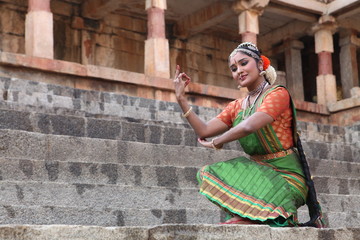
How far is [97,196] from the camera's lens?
5402 millimetres

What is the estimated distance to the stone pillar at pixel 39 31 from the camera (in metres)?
12.0

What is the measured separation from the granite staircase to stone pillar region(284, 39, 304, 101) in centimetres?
1058

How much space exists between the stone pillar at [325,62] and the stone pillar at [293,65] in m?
1.89

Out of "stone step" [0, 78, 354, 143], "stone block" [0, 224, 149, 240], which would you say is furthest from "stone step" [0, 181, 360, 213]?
"stone step" [0, 78, 354, 143]

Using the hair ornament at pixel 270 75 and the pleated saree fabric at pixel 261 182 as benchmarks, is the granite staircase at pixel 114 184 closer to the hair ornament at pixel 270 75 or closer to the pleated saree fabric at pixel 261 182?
the pleated saree fabric at pixel 261 182

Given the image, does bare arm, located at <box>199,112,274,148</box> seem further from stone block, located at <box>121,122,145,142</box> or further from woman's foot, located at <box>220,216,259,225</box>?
stone block, located at <box>121,122,145,142</box>

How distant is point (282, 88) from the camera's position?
4.45 m

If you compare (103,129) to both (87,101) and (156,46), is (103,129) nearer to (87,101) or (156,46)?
(87,101)

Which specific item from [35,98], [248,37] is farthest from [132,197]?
[248,37]

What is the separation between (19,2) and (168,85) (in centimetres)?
501

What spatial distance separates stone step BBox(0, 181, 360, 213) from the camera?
197 inches

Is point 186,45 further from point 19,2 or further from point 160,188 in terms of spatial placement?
point 160,188

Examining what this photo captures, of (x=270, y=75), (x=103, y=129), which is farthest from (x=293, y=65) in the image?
(x=270, y=75)

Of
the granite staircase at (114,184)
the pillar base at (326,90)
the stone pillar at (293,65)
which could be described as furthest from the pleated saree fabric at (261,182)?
the stone pillar at (293,65)
